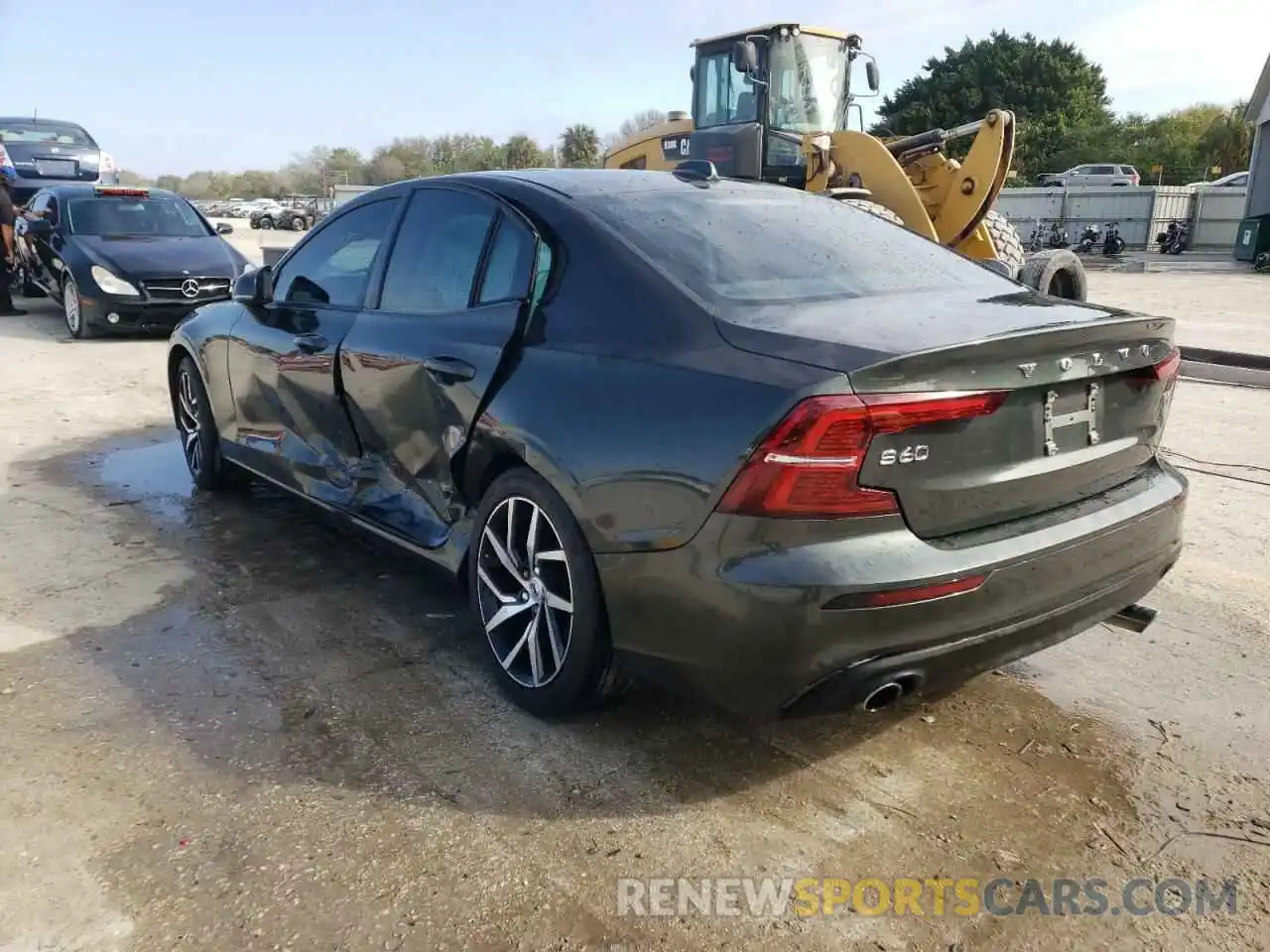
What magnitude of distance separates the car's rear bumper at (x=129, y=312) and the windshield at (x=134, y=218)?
1224 millimetres

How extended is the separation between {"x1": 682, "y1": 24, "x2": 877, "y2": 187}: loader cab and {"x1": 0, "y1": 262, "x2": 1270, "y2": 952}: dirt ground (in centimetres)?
740

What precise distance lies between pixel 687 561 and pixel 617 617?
1.10 ft

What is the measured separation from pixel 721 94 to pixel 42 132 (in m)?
14.5

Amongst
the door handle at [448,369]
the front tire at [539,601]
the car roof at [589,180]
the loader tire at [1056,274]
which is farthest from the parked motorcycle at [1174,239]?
the front tire at [539,601]

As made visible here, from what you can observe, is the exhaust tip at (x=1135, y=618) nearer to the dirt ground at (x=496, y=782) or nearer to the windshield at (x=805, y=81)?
the dirt ground at (x=496, y=782)

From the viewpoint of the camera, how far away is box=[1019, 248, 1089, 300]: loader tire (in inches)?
346

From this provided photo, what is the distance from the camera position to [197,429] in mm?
5512

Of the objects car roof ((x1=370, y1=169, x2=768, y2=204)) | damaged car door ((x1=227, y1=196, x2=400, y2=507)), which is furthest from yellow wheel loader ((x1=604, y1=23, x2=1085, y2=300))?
damaged car door ((x1=227, y1=196, x2=400, y2=507))

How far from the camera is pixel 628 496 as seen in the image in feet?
8.79

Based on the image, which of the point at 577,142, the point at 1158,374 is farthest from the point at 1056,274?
the point at 577,142

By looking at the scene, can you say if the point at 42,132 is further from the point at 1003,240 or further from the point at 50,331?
the point at 1003,240

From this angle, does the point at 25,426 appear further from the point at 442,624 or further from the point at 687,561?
the point at 687,561

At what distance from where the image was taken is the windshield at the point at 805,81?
428 inches

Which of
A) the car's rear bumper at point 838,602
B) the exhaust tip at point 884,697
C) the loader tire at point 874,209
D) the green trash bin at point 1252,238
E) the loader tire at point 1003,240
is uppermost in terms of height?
the loader tire at point 874,209
